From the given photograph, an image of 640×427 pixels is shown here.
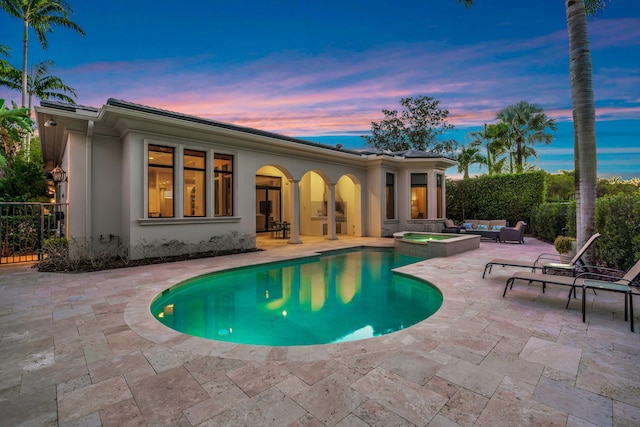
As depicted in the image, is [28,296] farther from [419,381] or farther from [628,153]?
[628,153]

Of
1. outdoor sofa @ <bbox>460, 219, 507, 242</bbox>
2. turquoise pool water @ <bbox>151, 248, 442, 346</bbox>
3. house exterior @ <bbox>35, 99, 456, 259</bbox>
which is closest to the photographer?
turquoise pool water @ <bbox>151, 248, 442, 346</bbox>

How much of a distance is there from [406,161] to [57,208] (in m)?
14.4

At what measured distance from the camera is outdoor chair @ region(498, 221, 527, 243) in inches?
468

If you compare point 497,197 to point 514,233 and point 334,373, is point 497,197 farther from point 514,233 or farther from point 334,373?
point 334,373

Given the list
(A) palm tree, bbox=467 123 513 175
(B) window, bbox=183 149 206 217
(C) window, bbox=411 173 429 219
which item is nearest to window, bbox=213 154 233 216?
(B) window, bbox=183 149 206 217

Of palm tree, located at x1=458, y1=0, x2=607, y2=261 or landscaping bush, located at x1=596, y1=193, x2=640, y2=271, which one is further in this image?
palm tree, located at x1=458, y1=0, x2=607, y2=261

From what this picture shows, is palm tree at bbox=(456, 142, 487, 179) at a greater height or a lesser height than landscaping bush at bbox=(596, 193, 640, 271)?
greater

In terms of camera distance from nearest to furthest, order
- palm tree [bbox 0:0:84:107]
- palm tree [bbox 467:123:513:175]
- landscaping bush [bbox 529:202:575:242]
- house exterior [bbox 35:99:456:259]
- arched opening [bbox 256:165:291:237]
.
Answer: house exterior [bbox 35:99:456:259] → landscaping bush [bbox 529:202:575:242] → palm tree [bbox 0:0:84:107] → arched opening [bbox 256:165:291:237] → palm tree [bbox 467:123:513:175]

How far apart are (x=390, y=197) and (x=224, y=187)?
888cm

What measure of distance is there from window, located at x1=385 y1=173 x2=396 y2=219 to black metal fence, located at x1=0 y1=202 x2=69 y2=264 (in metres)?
12.9

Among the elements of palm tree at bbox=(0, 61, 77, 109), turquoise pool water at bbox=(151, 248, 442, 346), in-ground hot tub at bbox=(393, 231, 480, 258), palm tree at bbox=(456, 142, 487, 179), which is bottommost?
turquoise pool water at bbox=(151, 248, 442, 346)

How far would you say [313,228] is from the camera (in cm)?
1584

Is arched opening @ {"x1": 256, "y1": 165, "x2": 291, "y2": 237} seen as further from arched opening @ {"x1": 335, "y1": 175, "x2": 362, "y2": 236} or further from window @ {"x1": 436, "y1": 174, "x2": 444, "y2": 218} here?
window @ {"x1": 436, "y1": 174, "x2": 444, "y2": 218}

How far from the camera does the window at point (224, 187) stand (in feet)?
32.7
